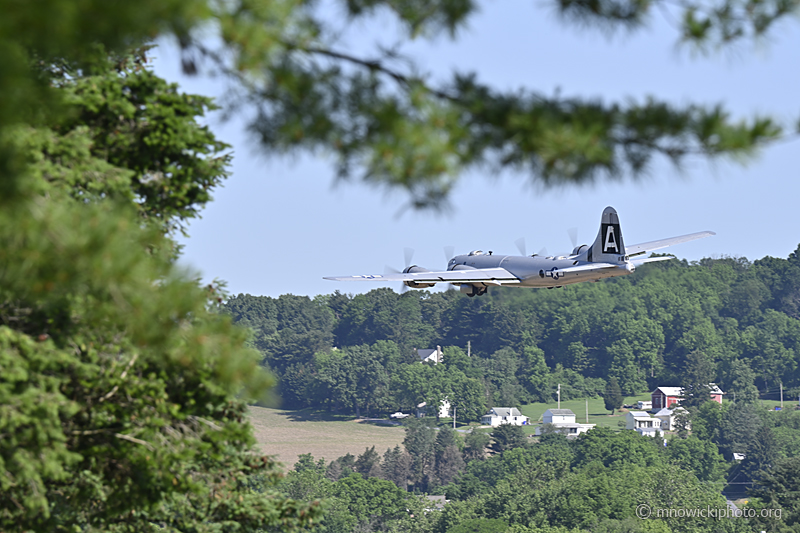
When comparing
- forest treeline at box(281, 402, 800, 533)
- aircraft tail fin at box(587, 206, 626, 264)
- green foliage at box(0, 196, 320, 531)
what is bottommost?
forest treeline at box(281, 402, 800, 533)

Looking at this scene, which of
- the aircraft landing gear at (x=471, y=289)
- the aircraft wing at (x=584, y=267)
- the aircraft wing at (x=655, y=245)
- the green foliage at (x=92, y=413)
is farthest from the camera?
the aircraft wing at (x=655, y=245)

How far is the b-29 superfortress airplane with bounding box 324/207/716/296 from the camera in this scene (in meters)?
51.0

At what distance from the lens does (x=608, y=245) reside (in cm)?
5350

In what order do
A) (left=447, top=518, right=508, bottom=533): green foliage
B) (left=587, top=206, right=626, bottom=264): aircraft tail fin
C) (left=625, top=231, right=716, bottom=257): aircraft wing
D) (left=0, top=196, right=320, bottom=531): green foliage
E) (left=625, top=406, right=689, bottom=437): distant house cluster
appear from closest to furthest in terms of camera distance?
(left=0, top=196, right=320, bottom=531): green foliage
(left=587, top=206, right=626, bottom=264): aircraft tail fin
(left=625, top=231, right=716, bottom=257): aircraft wing
(left=447, top=518, right=508, bottom=533): green foliage
(left=625, top=406, right=689, bottom=437): distant house cluster

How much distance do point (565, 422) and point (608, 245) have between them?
142 metres

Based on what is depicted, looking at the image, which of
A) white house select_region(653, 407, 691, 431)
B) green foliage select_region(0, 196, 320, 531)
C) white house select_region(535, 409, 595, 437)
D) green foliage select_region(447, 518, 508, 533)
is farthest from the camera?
white house select_region(653, 407, 691, 431)

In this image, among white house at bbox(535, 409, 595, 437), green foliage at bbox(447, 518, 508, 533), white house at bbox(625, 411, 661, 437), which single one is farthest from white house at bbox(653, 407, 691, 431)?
green foliage at bbox(447, 518, 508, 533)

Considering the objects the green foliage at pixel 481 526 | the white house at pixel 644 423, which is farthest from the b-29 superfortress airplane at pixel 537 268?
the white house at pixel 644 423

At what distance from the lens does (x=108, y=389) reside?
14.0 m

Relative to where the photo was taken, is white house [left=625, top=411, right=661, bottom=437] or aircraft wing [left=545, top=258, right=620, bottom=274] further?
white house [left=625, top=411, right=661, bottom=437]

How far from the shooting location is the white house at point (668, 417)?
622 feet

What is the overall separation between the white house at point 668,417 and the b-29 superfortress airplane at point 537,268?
463ft

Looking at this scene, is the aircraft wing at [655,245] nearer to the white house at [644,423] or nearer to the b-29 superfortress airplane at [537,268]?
the b-29 superfortress airplane at [537,268]

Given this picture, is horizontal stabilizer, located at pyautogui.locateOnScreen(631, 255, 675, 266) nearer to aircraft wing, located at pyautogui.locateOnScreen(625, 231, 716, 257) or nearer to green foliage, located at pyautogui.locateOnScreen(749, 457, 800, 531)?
aircraft wing, located at pyautogui.locateOnScreen(625, 231, 716, 257)
